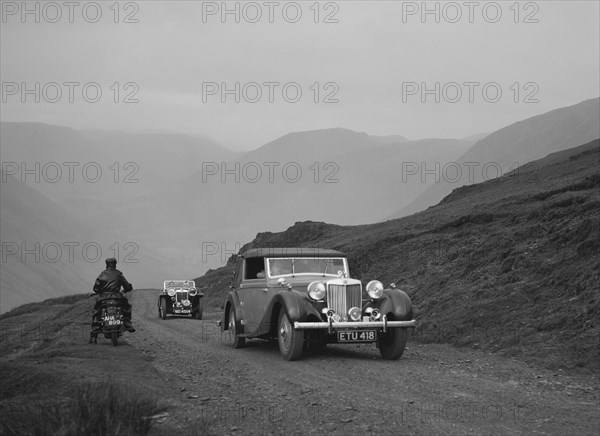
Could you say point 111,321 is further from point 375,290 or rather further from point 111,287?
point 375,290

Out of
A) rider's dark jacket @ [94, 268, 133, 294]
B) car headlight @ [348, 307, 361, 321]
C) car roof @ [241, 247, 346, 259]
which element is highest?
car roof @ [241, 247, 346, 259]

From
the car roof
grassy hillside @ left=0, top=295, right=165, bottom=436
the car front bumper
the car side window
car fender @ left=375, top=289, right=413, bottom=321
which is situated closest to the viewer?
grassy hillside @ left=0, top=295, right=165, bottom=436

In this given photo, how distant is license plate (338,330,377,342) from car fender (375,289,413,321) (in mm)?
604

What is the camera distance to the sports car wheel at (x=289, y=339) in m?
13.5

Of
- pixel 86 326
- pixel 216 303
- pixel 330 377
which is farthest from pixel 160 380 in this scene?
pixel 216 303

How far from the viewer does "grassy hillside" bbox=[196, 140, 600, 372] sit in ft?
53.1

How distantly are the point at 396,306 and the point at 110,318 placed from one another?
7.62m

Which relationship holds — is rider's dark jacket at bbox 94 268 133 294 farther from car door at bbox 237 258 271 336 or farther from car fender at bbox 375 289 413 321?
car fender at bbox 375 289 413 321

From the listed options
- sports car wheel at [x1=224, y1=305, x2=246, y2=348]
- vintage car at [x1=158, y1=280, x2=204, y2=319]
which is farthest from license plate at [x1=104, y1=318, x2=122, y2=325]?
vintage car at [x1=158, y1=280, x2=204, y2=319]

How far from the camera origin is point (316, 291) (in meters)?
14.0

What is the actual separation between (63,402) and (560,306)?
13.8 metres

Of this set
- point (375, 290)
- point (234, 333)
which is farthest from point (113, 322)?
point (375, 290)

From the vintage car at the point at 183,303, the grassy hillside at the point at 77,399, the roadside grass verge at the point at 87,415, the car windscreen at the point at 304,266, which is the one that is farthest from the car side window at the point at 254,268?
the vintage car at the point at 183,303

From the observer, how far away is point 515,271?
78.4ft
